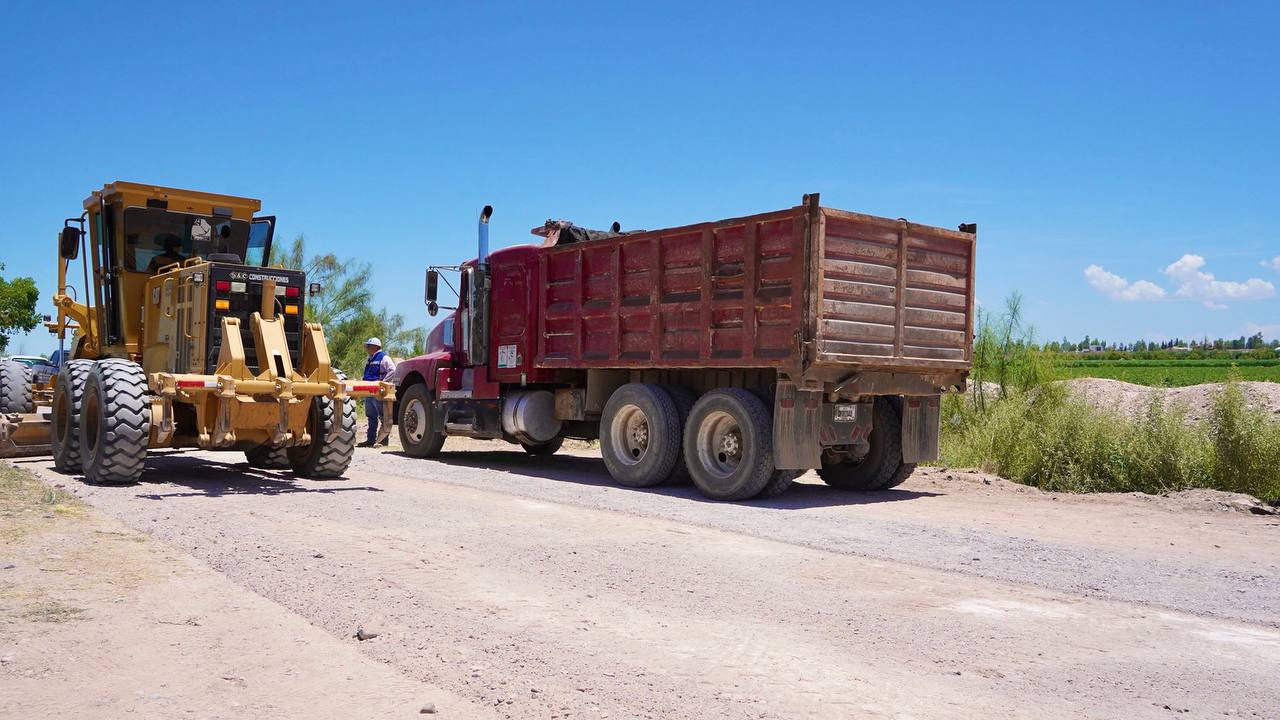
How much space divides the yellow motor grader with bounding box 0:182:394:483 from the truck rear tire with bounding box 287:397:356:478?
16mm

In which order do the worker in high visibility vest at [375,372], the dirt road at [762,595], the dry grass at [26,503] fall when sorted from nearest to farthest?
the dirt road at [762,595] → the dry grass at [26,503] → the worker in high visibility vest at [375,372]

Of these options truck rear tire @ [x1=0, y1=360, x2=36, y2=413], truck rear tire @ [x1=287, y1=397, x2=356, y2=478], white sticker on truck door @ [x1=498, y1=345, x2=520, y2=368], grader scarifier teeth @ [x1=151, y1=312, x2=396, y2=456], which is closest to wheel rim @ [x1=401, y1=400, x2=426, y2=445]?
white sticker on truck door @ [x1=498, y1=345, x2=520, y2=368]

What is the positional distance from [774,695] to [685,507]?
6.38 m

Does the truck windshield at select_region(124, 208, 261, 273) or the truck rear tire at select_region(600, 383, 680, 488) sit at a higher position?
the truck windshield at select_region(124, 208, 261, 273)

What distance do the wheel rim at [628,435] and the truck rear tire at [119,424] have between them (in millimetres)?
5268

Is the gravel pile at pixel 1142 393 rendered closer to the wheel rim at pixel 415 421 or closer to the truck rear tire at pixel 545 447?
the truck rear tire at pixel 545 447

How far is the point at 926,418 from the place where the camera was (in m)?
12.3

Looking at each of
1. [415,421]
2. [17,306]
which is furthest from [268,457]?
[17,306]

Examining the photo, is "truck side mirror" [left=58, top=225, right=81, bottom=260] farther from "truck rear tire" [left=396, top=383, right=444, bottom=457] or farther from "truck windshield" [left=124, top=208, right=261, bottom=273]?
"truck rear tire" [left=396, top=383, right=444, bottom=457]

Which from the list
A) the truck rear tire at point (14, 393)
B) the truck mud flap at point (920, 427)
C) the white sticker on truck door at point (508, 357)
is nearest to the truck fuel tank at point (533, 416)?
the white sticker on truck door at point (508, 357)

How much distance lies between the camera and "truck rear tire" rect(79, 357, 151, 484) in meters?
10.6

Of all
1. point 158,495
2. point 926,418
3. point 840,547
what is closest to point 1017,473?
point 926,418

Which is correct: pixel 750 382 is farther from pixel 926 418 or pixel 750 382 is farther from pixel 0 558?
pixel 0 558

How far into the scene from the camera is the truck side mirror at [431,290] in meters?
15.9
